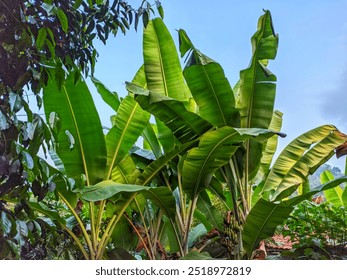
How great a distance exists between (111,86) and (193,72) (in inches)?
20.7

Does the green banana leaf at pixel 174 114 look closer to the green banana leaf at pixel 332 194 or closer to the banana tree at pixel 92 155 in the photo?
the banana tree at pixel 92 155

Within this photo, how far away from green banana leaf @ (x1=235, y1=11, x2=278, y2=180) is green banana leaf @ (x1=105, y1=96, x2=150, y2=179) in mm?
366

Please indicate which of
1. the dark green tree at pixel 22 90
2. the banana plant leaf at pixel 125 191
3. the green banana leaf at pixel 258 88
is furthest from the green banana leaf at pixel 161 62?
the dark green tree at pixel 22 90

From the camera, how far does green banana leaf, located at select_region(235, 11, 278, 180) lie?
155 cm

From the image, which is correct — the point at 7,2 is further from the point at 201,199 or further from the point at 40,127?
the point at 201,199

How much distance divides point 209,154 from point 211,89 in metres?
0.23

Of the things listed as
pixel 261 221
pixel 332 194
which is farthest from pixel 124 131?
pixel 332 194

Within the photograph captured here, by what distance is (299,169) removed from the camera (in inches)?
65.9

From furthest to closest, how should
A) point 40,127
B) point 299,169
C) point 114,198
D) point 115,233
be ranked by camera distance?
point 115,233
point 299,169
point 114,198
point 40,127

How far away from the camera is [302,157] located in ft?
5.51

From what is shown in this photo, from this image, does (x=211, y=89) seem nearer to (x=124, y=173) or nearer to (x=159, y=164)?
(x=159, y=164)

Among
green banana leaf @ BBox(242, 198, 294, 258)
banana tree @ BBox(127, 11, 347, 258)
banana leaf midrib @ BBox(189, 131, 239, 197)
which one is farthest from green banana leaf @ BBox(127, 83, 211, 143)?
green banana leaf @ BBox(242, 198, 294, 258)

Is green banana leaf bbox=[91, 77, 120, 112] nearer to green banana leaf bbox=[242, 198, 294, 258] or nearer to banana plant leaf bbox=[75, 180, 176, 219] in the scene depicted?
banana plant leaf bbox=[75, 180, 176, 219]
